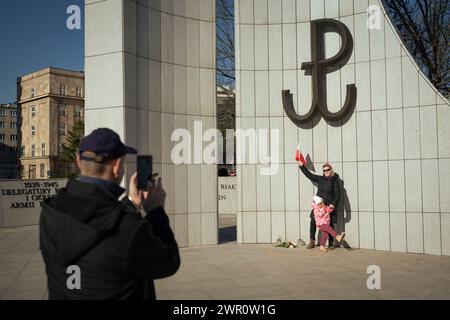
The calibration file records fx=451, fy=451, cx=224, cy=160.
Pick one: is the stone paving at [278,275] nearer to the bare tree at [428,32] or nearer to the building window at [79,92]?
the bare tree at [428,32]

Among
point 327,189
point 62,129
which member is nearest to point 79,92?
point 62,129

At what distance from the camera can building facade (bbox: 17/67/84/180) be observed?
7269cm

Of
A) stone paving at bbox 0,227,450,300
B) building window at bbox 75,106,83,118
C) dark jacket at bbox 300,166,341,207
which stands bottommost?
stone paving at bbox 0,227,450,300

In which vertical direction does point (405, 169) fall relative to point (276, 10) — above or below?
below

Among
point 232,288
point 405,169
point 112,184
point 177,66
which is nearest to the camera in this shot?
point 112,184

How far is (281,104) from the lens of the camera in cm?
1074

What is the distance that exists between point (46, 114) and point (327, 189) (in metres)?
71.7

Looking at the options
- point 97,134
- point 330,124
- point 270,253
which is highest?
point 330,124

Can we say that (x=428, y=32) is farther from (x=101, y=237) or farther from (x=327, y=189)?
(x=101, y=237)

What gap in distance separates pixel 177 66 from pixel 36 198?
8.78 m

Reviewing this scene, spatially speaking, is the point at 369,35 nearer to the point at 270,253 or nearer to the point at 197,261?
the point at 270,253

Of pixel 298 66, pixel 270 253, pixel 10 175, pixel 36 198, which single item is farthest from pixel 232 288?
pixel 10 175

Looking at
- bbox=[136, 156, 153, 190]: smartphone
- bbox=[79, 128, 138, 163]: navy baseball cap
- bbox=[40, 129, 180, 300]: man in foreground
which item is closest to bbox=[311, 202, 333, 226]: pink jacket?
bbox=[136, 156, 153, 190]: smartphone

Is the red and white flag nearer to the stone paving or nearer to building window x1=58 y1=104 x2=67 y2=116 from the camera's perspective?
the stone paving
